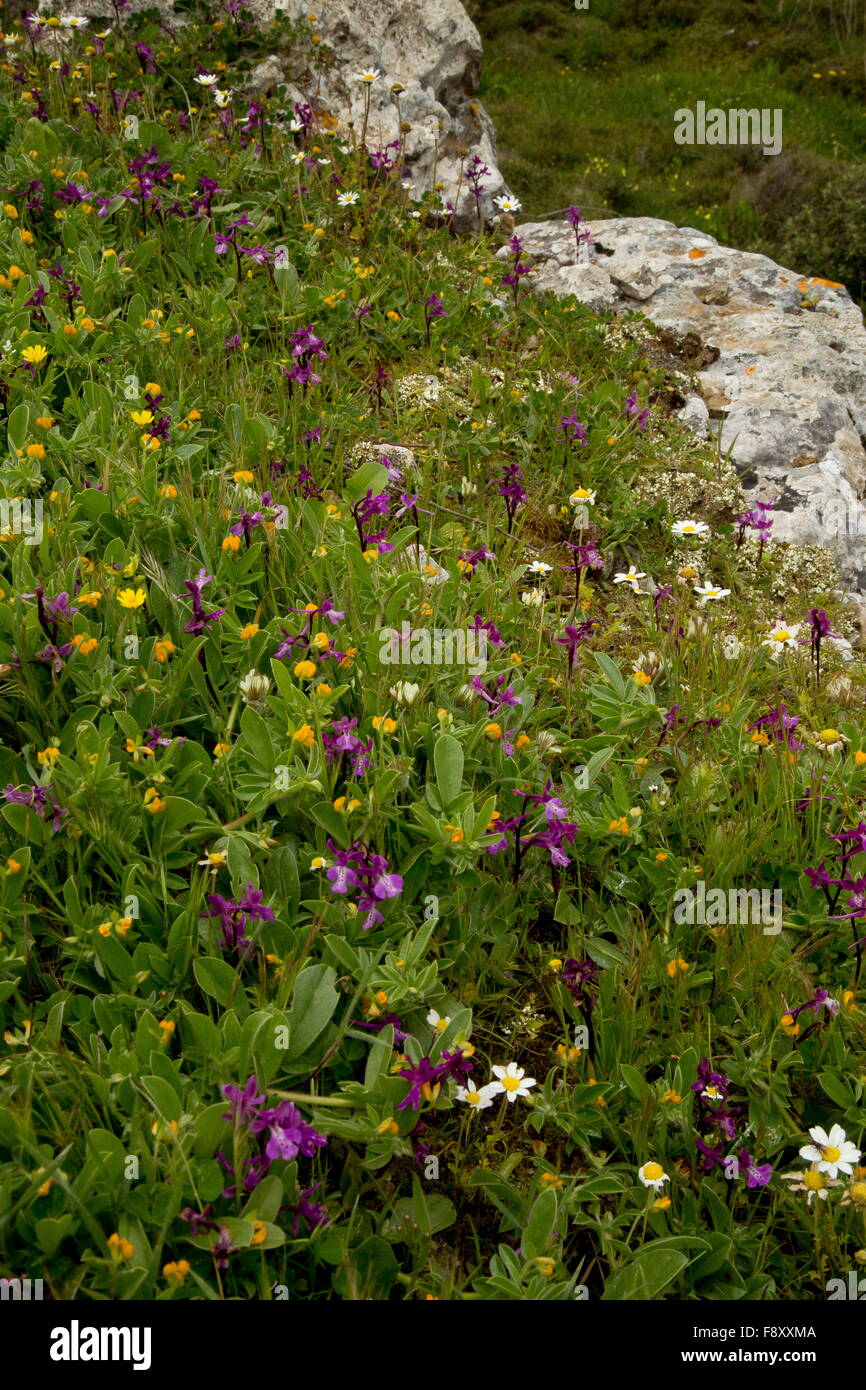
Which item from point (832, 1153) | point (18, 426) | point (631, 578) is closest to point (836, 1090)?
point (832, 1153)

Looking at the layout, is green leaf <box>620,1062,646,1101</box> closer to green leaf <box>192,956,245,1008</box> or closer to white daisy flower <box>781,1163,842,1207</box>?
white daisy flower <box>781,1163,842,1207</box>

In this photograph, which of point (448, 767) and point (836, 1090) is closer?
point (836, 1090)

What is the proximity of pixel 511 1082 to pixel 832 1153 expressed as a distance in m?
0.75

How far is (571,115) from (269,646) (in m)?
15.3

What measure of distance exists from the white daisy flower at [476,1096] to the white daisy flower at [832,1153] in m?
0.71

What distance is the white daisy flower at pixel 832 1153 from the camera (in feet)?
7.60

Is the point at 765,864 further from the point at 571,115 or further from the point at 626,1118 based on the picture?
the point at 571,115

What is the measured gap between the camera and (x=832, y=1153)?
2.35m

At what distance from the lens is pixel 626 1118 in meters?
2.52

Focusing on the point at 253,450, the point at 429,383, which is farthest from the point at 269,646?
the point at 429,383

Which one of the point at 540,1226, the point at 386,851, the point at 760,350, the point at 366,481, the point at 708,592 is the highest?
the point at 760,350

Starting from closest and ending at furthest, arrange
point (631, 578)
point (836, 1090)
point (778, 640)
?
point (836, 1090) → point (778, 640) → point (631, 578)

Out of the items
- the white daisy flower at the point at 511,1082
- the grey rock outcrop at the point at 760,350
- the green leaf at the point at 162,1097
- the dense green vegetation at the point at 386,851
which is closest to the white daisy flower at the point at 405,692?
the dense green vegetation at the point at 386,851

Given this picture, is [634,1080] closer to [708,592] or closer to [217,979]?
[217,979]
